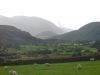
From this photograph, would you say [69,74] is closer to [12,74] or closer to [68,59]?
[12,74]

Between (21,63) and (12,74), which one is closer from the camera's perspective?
(12,74)

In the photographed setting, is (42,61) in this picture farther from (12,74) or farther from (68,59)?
(12,74)

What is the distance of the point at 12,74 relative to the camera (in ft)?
148

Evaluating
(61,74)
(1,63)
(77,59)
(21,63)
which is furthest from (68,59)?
(61,74)

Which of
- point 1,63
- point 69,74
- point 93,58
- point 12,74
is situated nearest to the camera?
point 12,74

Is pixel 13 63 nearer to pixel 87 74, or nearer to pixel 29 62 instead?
pixel 29 62

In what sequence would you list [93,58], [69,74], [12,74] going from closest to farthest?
[12,74], [69,74], [93,58]

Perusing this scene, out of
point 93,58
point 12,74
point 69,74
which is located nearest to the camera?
point 12,74

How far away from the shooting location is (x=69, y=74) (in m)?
48.5

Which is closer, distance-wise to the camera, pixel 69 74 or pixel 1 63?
pixel 69 74

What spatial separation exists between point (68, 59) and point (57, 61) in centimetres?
388

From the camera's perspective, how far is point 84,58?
94250 millimetres

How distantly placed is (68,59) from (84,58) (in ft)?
18.1

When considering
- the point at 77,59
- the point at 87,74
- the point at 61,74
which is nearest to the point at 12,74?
the point at 61,74
